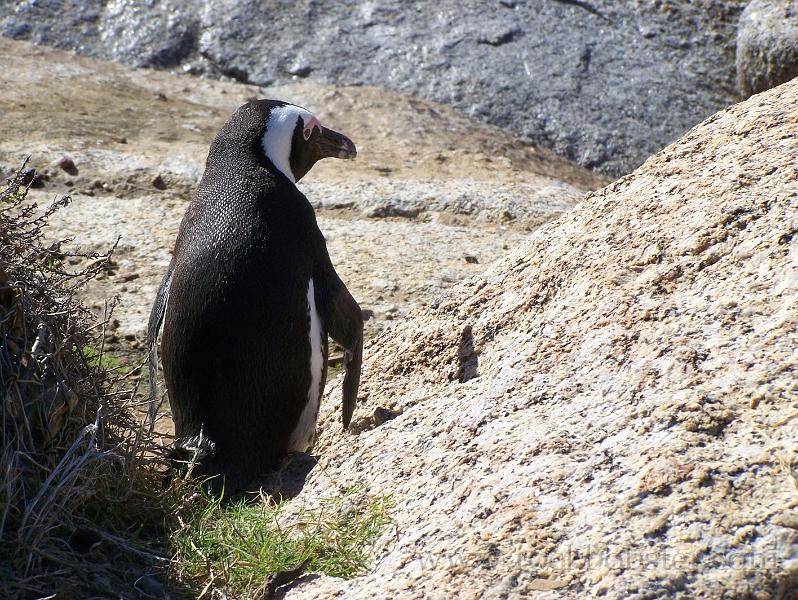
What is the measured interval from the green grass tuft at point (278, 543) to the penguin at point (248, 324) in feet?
1.44

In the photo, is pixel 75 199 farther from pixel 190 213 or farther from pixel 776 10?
pixel 776 10

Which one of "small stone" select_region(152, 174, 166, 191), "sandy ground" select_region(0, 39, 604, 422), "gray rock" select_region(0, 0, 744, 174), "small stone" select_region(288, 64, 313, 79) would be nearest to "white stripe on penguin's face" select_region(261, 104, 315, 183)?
"sandy ground" select_region(0, 39, 604, 422)

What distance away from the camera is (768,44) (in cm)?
729

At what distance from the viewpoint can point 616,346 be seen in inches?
104

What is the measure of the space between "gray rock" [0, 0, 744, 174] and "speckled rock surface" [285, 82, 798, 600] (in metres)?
4.42

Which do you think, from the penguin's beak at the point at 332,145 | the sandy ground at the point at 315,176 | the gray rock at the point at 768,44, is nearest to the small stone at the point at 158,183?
the sandy ground at the point at 315,176

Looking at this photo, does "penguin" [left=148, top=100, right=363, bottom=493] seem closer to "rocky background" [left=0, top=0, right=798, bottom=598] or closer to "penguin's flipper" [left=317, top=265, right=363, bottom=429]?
"penguin's flipper" [left=317, top=265, right=363, bottom=429]

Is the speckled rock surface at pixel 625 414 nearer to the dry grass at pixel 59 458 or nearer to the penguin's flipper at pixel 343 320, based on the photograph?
the penguin's flipper at pixel 343 320

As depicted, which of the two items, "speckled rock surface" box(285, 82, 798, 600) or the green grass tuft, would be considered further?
the green grass tuft

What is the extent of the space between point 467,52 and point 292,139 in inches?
167

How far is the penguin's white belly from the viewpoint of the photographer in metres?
3.55

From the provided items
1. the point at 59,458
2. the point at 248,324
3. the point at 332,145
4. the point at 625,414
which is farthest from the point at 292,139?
the point at 625,414

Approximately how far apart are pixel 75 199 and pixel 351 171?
1.69 metres

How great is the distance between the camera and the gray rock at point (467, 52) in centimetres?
779
